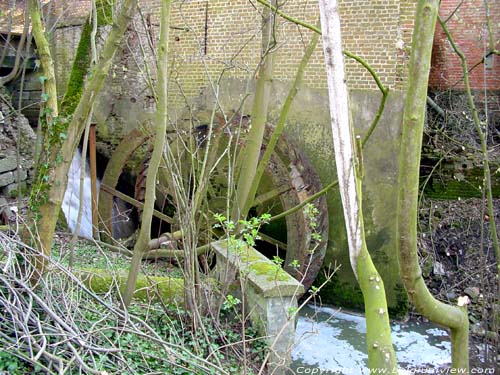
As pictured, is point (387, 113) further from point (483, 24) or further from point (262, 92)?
A: point (483, 24)

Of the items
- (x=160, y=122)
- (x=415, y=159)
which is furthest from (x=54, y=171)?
(x=415, y=159)

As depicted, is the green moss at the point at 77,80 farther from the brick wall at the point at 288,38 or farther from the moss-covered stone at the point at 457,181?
the moss-covered stone at the point at 457,181

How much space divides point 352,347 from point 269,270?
7.71 feet

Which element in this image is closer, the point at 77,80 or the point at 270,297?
the point at 77,80

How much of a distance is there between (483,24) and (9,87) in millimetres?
9350

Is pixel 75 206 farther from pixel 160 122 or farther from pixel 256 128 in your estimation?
pixel 160 122

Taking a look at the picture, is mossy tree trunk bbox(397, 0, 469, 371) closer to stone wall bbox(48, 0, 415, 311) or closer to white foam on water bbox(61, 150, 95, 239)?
stone wall bbox(48, 0, 415, 311)

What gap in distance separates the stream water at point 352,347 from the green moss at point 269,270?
85 cm

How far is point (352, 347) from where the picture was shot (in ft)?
20.7

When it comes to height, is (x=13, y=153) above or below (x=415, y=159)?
below

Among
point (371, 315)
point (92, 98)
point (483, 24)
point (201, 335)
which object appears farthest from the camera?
point (483, 24)

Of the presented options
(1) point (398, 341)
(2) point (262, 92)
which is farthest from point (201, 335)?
(1) point (398, 341)

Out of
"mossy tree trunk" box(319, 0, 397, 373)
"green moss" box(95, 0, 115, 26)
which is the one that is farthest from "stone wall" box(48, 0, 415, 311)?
"mossy tree trunk" box(319, 0, 397, 373)

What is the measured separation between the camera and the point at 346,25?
7.50m
